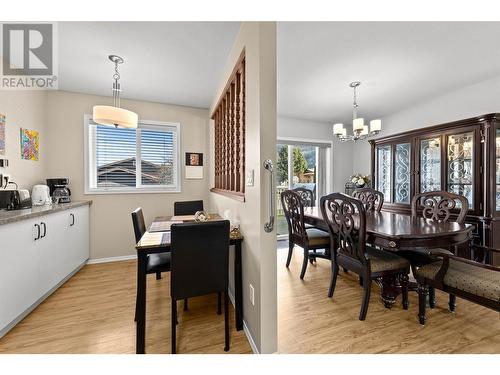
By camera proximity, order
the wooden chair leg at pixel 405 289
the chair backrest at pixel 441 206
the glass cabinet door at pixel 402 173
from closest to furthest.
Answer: the wooden chair leg at pixel 405 289
the chair backrest at pixel 441 206
the glass cabinet door at pixel 402 173

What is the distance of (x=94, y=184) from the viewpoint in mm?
3188

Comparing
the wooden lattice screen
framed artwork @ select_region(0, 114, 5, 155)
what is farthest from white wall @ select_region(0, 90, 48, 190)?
the wooden lattice screen

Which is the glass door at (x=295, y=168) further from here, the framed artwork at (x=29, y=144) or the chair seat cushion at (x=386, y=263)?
the framed artwork at (x=29, y=144)

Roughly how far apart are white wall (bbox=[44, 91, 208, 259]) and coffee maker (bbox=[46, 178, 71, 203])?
0.69ft

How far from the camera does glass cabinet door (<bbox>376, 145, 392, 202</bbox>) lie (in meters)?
3.65

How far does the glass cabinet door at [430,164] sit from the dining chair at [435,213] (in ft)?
1.23

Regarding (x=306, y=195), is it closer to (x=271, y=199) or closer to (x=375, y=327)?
(x=375, y=327)

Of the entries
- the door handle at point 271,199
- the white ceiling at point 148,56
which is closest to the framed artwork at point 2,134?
the white ceiling at point 148,56

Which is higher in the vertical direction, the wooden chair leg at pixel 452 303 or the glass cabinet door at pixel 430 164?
the glass cabinet door at pixel 430 164

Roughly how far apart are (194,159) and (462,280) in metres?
3.45

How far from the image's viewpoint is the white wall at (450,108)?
2728mm

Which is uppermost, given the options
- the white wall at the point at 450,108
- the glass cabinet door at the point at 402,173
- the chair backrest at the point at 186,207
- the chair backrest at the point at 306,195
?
the white wall at the point at 450,108

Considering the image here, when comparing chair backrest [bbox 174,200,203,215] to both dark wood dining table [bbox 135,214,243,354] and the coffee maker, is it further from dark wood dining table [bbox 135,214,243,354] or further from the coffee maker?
the coffee maker
